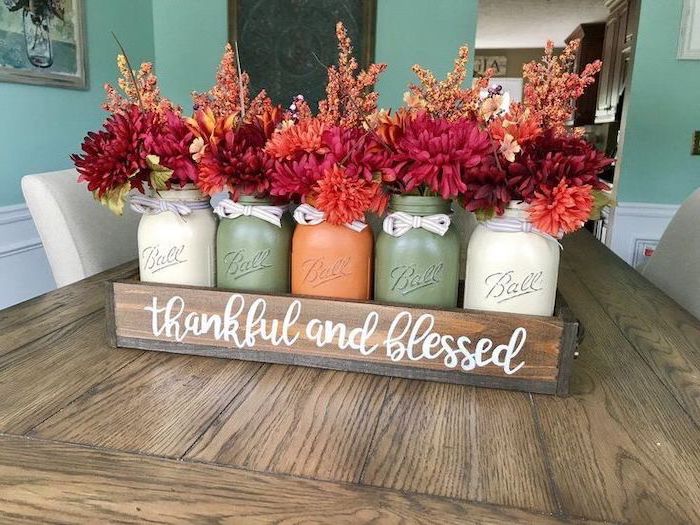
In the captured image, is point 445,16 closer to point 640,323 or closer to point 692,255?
point 692,255

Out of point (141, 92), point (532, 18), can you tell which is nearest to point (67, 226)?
point (141, 92)

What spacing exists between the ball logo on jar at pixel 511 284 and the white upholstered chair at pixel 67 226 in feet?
3.16

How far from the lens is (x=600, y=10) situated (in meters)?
6.14

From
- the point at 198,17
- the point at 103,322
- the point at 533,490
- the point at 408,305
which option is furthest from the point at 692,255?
the point at 198,17

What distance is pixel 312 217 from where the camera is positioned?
2.50 feet

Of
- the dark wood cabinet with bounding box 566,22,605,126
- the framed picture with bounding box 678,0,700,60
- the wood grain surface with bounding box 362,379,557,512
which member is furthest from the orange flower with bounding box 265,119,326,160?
the dark wood cabinet with bounding box 566,22,605,126

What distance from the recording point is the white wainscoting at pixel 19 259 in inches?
84.3

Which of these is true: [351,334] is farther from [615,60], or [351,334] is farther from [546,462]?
[615,60]

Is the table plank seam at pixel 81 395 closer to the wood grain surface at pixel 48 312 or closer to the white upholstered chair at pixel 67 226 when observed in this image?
the wood grain surface at pixel 48 312

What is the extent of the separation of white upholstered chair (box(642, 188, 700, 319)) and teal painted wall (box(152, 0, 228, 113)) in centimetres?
220

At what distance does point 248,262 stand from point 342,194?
7.0 inches

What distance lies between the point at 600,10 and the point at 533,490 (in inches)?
266

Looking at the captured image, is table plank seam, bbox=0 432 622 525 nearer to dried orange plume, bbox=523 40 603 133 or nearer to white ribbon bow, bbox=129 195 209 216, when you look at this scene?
white ribbon bow, bbox=129 195 209 216

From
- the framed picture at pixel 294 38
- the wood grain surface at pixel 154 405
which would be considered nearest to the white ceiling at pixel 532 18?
the framed picture at pixel 294 38
